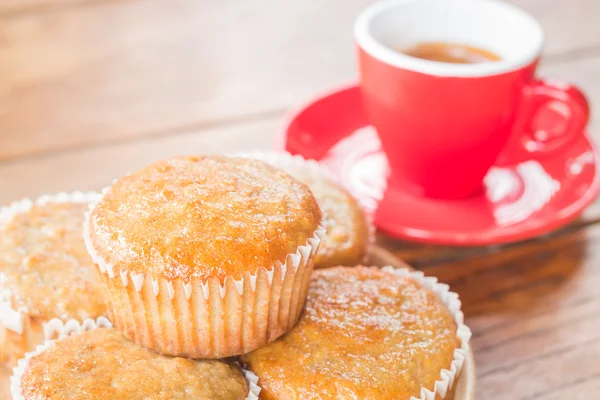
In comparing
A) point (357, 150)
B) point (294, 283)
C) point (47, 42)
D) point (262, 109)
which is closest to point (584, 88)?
point (357, 150)

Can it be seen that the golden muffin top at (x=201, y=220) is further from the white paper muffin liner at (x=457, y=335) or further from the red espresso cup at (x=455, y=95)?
the red espresso cup at (x=455, y=95)

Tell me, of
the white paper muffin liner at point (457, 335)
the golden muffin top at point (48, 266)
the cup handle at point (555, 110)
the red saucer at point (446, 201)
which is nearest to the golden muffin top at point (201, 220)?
the golden muffin top at point (48, 266)

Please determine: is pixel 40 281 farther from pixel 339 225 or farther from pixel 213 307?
pixel 339 225

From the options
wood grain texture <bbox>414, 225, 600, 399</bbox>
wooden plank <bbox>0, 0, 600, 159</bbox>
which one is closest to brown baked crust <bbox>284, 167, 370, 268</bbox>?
wood grain texture <bbox>414, 225, 600, 399</bbox>

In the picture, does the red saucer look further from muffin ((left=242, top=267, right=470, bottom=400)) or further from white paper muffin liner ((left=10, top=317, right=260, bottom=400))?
white paper muffin liner ((left=10, top=317, right=260, bottom=400))

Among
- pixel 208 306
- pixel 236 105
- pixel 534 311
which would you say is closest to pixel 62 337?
pixel 208 306
